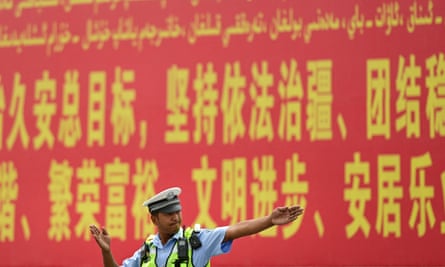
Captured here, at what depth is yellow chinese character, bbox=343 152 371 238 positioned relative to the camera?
13.5ft

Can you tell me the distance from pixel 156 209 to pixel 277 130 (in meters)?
1.54

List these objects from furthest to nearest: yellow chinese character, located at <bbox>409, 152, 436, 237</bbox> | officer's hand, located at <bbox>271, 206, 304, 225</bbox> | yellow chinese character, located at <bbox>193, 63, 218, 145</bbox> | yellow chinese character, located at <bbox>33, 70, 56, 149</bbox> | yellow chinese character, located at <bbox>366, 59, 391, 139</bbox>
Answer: yellow chinese character, located at <bbox>33, 70, 56, 149</bbox> → yellow chinese character, located at <bbox>193, 63, 218, 145</bbox> → yellow chinese character, located at <bbox>366, 59, 391, 139</bbox> → yellow chinese character, located at <bbox>409, 152, 436, 237</bbox> → officer's hand, located at <bbox>271, 206, 304, 225</bbox>

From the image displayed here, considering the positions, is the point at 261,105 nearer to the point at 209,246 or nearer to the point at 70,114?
the point at 70,114

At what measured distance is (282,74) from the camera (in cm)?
431

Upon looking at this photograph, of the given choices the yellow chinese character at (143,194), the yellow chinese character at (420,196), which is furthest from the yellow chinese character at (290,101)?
the yellow chinese character at (143,194)

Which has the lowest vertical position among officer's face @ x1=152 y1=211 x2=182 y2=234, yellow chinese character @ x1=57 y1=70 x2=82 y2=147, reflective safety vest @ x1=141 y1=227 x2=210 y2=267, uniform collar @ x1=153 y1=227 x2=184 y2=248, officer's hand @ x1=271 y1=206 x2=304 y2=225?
reflective safety vest @ x1=141 y1=227 x2=210 y2=267

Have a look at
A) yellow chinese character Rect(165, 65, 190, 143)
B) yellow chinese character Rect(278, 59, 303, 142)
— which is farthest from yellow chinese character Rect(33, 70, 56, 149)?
yellow chinese character Rect(278, 59, 303, 142)

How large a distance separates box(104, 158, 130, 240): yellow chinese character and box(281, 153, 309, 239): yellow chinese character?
2.78 feet

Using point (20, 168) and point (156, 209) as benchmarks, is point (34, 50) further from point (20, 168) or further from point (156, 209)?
point (156, 209)

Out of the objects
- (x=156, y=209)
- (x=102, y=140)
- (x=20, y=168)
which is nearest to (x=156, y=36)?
(x=102, y=140)

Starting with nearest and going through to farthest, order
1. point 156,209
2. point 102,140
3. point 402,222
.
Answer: point 156,209 < point 402,222 < point 102,140

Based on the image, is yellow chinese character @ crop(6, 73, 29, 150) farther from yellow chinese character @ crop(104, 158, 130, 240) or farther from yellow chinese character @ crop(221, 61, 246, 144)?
yellow chinese character @ crop(221, 61, 246, 144)

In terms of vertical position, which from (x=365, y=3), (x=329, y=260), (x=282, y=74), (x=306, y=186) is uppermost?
(x=365, y=3)

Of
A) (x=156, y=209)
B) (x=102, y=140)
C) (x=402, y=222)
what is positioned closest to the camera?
(x=156, y=209)
